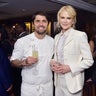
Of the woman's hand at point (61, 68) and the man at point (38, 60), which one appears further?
the man at point (38, 60)

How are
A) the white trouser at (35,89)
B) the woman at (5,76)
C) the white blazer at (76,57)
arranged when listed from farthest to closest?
the woman at (5,76) → the white trouser at (35,89) → the white blazer at (76,57)

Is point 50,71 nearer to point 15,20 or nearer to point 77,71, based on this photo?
point 77,71

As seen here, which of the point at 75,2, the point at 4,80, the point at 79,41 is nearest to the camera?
the point at 79,41

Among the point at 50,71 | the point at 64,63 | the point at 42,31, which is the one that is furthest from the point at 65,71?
the point at 42,31

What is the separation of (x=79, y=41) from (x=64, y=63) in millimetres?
234

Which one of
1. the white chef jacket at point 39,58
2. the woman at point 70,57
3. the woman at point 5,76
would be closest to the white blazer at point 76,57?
the woman at point 70,57

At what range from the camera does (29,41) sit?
8.39 feet

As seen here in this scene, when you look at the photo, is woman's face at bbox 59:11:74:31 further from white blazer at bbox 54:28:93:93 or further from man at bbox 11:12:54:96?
man at bbox 11:12:54:96

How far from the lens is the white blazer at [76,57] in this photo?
231 centimetres

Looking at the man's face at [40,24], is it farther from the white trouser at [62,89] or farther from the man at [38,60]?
the white trouser at [62,89]

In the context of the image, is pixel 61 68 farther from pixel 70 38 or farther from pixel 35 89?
pixel 35 89

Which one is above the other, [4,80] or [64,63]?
[64,63]

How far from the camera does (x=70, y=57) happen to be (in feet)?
7.63

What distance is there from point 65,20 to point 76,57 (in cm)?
34
